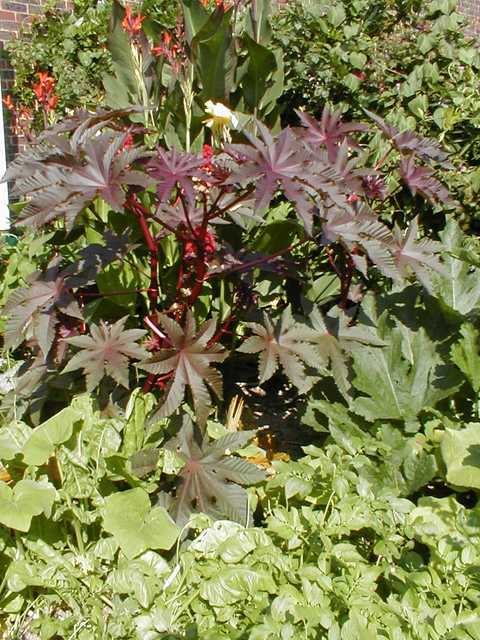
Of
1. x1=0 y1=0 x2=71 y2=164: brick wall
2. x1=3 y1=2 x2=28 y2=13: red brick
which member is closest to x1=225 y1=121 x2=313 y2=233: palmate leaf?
x1=0 y1=0 x2=71 y2=164: brick wall

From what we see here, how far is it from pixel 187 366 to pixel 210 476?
1.20 ft

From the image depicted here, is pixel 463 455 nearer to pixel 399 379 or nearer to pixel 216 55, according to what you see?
pixel 399 379

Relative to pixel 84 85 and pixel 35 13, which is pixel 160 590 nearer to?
pixel 84 85

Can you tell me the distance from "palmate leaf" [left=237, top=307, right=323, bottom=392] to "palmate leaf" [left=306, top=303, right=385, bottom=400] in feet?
0.20

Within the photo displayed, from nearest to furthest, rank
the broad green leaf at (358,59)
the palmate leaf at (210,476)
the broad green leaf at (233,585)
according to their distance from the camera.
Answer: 1. the broad green leaf at (233,585)
2. the palmate leaf at (210,476)
3. the broad green leaf at (358,59)

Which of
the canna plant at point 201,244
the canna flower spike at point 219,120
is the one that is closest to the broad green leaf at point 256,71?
the canna plant at point 201,244

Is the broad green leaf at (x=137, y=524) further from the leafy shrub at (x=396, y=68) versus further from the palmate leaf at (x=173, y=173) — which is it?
the leafy shrub at (x=396, y=68)

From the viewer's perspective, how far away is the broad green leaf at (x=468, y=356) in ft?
6.42

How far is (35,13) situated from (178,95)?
3833 mm

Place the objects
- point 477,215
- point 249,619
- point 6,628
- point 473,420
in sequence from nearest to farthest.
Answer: point 249,619
point 6,628
point 473,420
point 477,215

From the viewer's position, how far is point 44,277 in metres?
1.97

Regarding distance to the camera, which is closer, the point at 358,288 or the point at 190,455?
the point at 190,455

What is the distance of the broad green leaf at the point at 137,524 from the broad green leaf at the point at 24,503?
0.17 metres

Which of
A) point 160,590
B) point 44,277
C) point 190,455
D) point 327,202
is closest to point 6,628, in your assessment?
point 160,590
